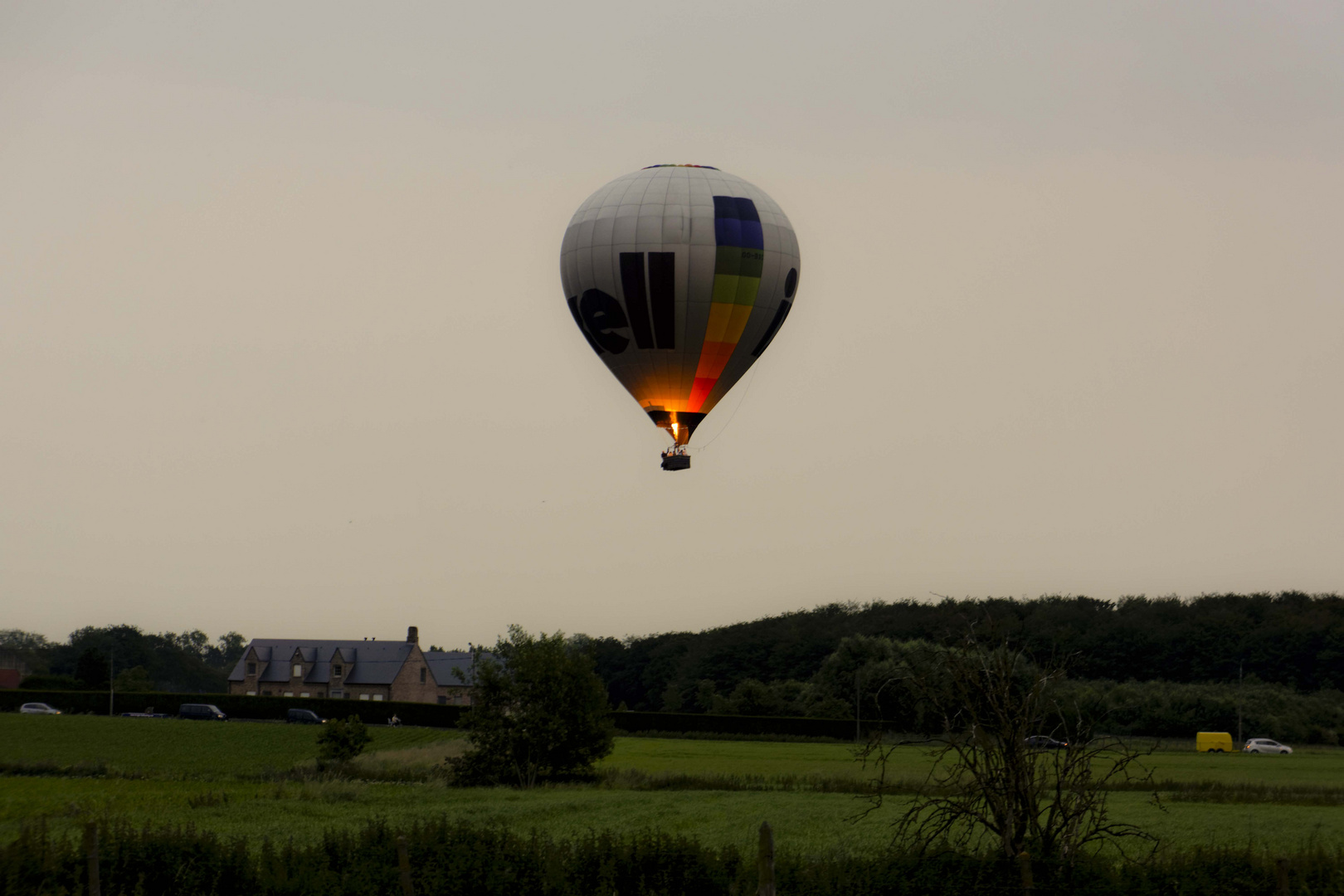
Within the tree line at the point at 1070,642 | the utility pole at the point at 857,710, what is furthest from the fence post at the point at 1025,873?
the tree line at the point at 1070,642

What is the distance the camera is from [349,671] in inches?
4498

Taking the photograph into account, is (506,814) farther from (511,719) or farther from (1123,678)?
(1123,678)

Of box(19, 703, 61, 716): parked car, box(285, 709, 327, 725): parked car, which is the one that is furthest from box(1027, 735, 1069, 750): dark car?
box(19, 703, 61, 716): parked car

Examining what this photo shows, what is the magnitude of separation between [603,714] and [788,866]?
105ft

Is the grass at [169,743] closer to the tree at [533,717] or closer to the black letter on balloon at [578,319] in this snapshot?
the tree at [533,717]

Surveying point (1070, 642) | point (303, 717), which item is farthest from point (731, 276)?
point (1070, 642)

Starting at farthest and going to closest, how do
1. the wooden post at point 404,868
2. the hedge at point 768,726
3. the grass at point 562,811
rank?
1. the hedge at point 768,726
2. the grass at point 562,811
3. the wooden post at point 404,868

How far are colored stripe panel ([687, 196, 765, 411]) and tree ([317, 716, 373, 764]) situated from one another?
23283mm

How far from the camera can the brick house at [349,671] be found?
112 metres

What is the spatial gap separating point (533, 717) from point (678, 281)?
59.2ft

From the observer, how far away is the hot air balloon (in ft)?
107

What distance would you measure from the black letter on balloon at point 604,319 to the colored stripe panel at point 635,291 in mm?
274

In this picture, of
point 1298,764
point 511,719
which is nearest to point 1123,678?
point 1298,764

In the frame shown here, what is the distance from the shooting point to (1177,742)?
73.1 metres
